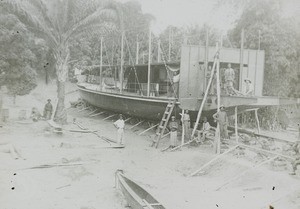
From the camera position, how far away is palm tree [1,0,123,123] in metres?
15.3

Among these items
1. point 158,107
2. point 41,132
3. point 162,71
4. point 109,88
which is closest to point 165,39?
point 109,88

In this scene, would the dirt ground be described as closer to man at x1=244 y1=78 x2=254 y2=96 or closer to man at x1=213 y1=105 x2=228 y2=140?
man at x1=213 y1=105 x2=228 y2=140

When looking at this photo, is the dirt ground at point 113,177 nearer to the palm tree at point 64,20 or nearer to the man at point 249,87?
the man at point 249,87

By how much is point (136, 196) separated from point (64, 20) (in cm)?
1094

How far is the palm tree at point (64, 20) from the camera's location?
50.1 feet

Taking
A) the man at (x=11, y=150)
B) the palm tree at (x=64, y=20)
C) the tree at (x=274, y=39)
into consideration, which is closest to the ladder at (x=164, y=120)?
the palm tree at (x=64, y=20)

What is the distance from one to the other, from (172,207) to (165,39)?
2389 cm

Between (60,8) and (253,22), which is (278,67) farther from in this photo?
(60,8)

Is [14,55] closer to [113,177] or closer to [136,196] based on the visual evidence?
[113,177]

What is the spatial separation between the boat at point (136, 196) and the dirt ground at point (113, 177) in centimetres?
36

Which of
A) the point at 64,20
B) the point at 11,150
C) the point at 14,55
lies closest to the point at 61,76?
the point at 64,20

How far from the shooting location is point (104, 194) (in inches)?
327

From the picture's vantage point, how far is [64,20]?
51.4 feet

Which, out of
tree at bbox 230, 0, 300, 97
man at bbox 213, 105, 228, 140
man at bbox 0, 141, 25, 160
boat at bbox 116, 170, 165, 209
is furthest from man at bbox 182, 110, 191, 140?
tree at bbox 230, 0, 300, 97
